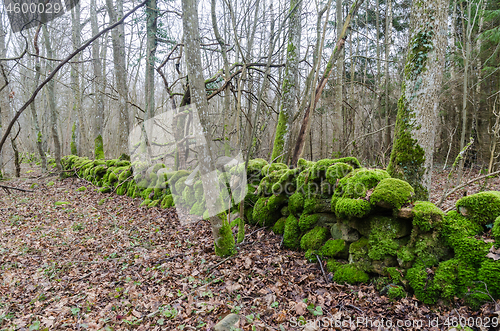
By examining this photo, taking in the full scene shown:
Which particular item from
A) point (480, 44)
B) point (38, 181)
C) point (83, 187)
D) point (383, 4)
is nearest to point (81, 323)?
point (83, 187)

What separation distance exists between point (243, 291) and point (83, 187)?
915 cm

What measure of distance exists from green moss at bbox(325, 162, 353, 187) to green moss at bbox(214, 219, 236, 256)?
74.1 inches

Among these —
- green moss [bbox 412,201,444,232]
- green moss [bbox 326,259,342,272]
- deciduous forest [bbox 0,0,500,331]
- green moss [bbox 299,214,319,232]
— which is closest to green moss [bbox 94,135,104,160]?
deciduous forest [bbox 0,0,500,331]

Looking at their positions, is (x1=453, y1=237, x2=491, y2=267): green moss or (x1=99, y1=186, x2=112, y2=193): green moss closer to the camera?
(x1=453, y1=237, x2=491, y2=267): green moss

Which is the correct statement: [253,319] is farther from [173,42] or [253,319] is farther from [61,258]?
[173,42]

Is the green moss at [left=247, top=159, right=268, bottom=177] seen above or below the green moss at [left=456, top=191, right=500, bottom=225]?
above

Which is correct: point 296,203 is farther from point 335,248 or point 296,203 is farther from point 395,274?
point 395,274

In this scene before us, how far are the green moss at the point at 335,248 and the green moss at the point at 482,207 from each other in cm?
147

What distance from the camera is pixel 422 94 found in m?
3.96

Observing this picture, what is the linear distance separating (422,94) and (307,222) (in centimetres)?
267

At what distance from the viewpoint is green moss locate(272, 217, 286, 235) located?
16.0 ft

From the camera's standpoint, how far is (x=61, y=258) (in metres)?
4.82

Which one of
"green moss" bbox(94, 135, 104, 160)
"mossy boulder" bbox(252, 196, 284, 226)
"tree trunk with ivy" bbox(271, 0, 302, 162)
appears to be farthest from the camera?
"green moss" bbox(94, 135, 104, 160)

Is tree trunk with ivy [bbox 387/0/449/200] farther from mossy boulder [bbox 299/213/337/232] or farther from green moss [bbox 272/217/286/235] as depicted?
green moss [bbox 272/217/286/235]
